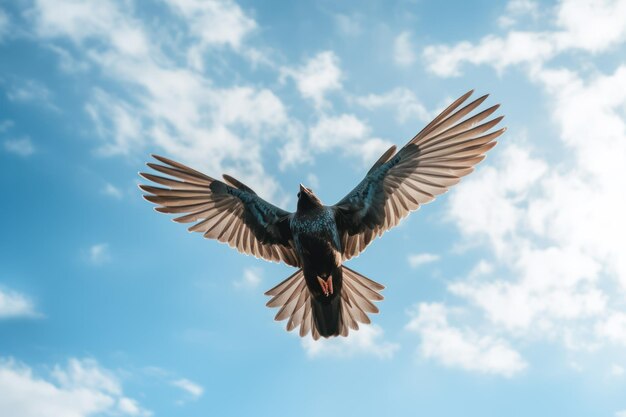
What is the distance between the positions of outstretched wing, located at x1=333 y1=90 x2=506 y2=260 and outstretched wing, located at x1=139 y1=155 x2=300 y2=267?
1297 mm

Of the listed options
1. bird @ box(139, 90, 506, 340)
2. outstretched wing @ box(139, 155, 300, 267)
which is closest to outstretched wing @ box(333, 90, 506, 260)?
bird @ box(139, 90, 506, 340)

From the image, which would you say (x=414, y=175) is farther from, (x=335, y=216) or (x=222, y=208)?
(x=222, y=208)

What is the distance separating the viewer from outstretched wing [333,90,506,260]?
11297 mm

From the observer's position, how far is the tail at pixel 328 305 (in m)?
11.4

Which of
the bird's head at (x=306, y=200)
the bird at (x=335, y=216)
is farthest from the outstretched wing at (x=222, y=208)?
the bird's head at (x=306, y=200)

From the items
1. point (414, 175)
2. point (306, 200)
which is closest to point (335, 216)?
point (306, 200)

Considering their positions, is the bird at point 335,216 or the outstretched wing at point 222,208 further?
the outstretched wing at point 222,208

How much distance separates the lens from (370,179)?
454 inches

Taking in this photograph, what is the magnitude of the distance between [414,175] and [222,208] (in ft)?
11.8

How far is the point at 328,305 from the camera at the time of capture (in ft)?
36.8

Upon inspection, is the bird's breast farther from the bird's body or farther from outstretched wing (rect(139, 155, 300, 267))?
outstretched wing (rect(139, 155, 300, 267))

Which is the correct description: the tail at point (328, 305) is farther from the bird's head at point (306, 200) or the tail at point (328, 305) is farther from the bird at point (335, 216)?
the bird's head at point (306, 200)

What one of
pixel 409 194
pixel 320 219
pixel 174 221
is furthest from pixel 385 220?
pixel 174 221

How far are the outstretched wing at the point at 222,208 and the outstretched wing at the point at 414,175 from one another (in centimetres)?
130
